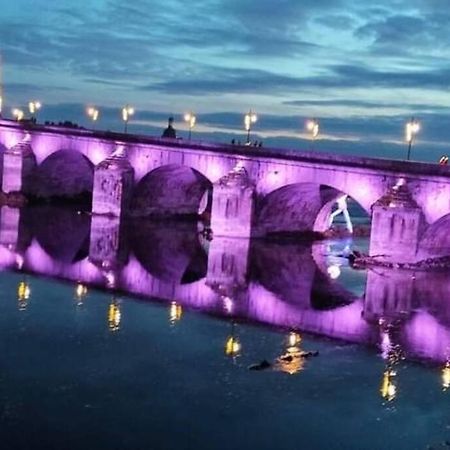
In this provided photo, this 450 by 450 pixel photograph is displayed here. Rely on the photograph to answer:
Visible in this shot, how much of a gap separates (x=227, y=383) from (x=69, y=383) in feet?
13.9

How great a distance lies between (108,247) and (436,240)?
18970 mm

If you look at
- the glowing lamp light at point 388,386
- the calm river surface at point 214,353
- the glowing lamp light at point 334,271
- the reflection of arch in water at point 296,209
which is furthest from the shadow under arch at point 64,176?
the glowing lamp light at point 388,386

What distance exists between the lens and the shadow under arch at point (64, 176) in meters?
72.1

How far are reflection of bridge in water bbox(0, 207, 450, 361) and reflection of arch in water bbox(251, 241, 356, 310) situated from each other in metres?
0.06

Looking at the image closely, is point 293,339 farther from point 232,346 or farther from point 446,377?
A: point 446,377

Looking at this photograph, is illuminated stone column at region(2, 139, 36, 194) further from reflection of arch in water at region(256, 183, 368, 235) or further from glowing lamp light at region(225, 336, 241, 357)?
glowing lamp light at region(225, 336, 241, 357)

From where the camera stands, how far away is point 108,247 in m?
48.4

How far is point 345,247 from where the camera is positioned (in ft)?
192

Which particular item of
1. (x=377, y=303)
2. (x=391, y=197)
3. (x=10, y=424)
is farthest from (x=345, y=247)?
(x=10, y=424)

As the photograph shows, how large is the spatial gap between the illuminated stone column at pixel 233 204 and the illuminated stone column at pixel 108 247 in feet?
21.7

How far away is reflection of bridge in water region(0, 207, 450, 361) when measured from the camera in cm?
3250

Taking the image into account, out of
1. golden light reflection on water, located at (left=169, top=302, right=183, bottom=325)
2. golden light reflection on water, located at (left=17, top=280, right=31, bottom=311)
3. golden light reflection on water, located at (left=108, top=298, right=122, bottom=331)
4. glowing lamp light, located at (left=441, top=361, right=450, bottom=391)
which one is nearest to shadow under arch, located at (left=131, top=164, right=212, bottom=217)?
golden light reflection on water, located at (left=17, top=280, right=31, bottom=311)

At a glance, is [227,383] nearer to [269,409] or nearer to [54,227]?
[269,409]

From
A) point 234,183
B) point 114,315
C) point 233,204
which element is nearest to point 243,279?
point 114,315
